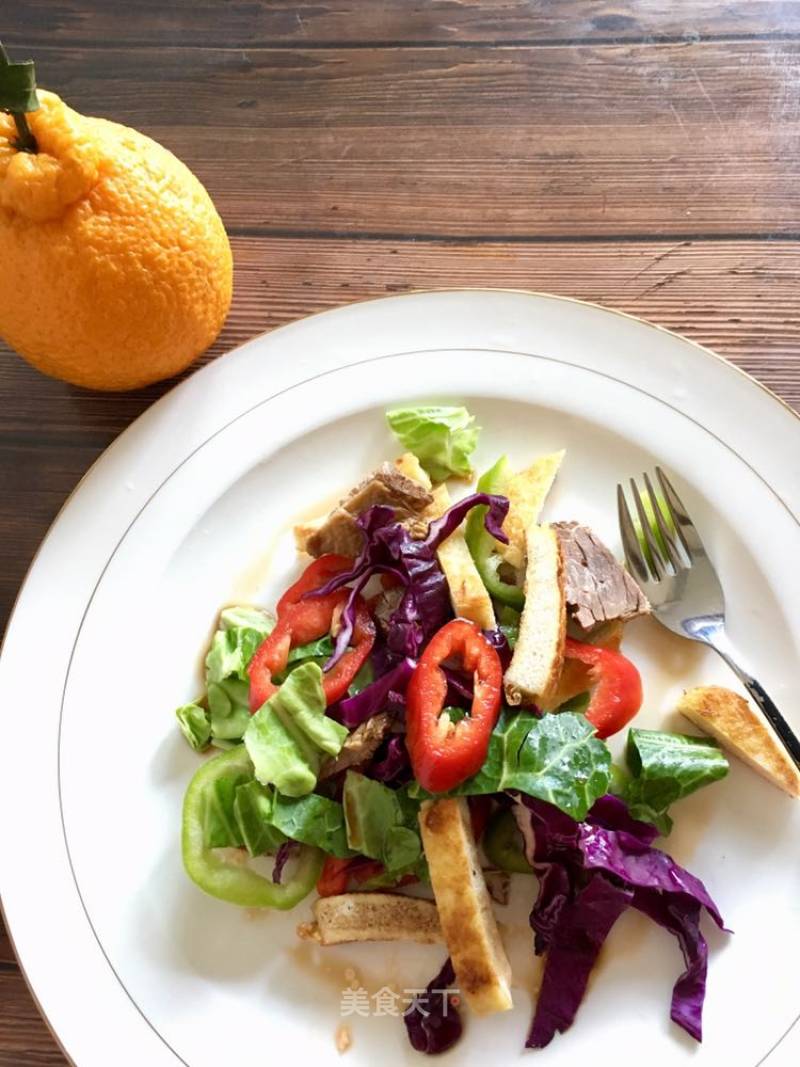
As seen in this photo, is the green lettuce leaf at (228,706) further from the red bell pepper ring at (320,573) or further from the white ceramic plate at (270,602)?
the red bell pepper ring at (320,573)

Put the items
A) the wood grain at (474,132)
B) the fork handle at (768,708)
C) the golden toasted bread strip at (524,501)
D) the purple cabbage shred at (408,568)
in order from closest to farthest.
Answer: the fork handle at (768,708) < the purple cabbage shred at (408,568) < the golden toasted bread strip at (524,501) < the wood grain at (474,132)

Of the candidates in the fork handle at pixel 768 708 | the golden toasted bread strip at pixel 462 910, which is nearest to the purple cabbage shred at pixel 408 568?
the golden toasted bread strip at pixel 462 910

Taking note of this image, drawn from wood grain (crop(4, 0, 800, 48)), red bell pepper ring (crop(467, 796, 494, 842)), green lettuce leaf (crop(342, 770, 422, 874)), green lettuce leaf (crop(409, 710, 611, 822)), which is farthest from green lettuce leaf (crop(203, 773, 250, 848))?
wood grain (crop(4, 0, 800, 48))

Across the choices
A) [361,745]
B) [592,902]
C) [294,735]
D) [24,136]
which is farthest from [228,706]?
[24,136]

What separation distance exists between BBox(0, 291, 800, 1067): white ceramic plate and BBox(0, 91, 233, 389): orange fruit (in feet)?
0.89

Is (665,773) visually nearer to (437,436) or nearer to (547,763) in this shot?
(547,763)

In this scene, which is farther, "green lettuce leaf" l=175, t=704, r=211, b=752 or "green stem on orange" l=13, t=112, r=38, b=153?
"green lettuce leaf" l=175, t=704, r=211, b=752

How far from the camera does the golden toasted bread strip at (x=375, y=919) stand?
2447 mm

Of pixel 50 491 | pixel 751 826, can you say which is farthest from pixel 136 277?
pixel 751 826

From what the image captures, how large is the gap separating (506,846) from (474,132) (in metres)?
2.31

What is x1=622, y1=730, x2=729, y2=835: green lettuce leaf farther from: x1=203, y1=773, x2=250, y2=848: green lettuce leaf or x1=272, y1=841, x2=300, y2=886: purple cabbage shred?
x1=203, y1=773, x2=250, y2=848: green lettuce leaf

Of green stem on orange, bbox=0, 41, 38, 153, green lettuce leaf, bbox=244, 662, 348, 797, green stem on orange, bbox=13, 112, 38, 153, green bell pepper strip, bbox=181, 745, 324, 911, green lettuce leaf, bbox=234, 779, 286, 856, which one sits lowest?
green bell pepper strip, bbox=181, 745, 324, 911

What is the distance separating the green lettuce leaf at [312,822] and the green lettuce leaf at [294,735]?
0.03 m

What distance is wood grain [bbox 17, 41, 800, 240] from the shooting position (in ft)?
10.2
